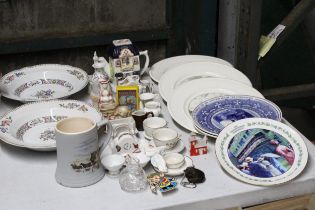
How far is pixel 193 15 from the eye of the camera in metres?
2.29

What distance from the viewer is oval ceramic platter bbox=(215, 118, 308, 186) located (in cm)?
116

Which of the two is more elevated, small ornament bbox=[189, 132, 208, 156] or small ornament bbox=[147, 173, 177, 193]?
small ornament bbox=[189, 132, 208, 156]

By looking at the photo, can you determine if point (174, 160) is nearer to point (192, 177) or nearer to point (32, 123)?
point (192, 177)

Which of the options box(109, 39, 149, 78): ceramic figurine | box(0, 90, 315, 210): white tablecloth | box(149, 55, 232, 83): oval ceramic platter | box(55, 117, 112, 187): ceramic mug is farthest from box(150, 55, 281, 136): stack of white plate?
box(55, 117, 112, 187): ceramic mug

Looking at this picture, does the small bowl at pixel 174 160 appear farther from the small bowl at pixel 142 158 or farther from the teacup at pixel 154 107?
the teacup at pixel 154 107

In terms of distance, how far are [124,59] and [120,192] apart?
2.01ft

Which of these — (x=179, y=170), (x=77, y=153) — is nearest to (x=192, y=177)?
(x=179, y=170)

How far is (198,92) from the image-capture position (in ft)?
4.97

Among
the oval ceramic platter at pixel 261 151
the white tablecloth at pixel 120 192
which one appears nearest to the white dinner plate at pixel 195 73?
the oval ceramic platter at pixel 261 151

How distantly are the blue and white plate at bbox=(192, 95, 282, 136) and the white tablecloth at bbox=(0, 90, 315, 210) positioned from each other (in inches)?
6.3

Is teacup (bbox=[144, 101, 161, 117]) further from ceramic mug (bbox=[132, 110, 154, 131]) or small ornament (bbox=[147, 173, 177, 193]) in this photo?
small ornament (bbox=[147, 173, 177, 193])

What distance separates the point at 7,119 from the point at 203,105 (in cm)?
60

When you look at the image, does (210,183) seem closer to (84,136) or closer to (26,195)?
(84,136)

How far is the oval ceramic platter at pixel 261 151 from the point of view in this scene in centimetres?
116
